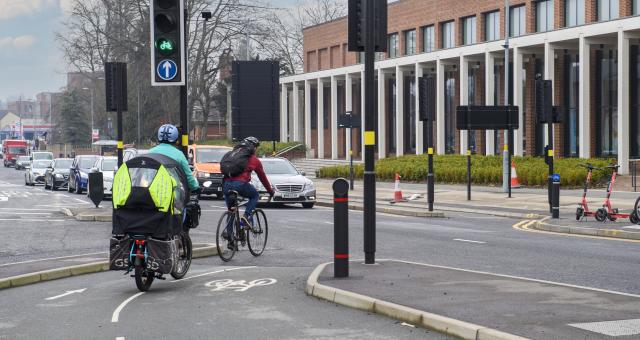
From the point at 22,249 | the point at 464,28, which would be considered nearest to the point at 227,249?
the point at 22,249

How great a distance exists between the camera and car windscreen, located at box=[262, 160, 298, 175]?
30.7 metres

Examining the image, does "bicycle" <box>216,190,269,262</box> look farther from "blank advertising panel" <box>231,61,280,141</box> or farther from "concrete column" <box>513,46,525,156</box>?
"concrete column" <box>513,46,525,156</box>

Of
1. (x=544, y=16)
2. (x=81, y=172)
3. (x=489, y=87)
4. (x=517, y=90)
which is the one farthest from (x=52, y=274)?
(x=544, y=16)

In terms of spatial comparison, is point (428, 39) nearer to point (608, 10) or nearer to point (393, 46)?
point (393, 46)

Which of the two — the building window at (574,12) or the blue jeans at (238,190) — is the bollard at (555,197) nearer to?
the blue jeans at (238,190)

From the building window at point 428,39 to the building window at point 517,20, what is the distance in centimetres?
820

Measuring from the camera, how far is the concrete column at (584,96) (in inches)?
1758

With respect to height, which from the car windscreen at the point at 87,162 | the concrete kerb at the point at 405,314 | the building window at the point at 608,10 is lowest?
the concrete kerb at the point at 405,314

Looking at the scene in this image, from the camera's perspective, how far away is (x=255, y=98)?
40.5 m

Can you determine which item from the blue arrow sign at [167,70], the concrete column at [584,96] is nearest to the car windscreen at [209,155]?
the concrete column at [584,96]

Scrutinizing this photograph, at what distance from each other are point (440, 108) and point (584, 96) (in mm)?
13661

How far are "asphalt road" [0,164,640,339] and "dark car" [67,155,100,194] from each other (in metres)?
15.8

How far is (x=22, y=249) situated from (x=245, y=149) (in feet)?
15.9

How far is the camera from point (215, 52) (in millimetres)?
70500
